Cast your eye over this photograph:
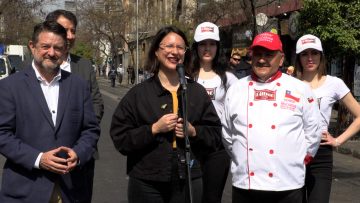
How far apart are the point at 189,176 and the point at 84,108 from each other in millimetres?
801

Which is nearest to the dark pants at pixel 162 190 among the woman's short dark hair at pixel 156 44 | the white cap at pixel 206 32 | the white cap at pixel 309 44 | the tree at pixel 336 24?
the woman's short dark hair at pixel 156 44

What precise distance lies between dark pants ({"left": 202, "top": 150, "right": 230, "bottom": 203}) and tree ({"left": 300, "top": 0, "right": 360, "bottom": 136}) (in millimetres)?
8144

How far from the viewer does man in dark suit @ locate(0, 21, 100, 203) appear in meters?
3.46

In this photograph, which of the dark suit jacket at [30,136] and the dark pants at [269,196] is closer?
the dark suit jacket at [30,136]

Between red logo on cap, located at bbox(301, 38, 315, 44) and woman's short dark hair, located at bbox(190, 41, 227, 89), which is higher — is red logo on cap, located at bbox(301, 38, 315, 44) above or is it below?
above

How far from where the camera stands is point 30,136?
351 centimetres

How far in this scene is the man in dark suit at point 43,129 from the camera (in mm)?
3463

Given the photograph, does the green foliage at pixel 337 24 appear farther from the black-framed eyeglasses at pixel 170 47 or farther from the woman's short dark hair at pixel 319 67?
the black-framed eyeglasses at pixel 170 47

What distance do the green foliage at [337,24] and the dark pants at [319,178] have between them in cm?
827

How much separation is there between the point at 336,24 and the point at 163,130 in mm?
9983

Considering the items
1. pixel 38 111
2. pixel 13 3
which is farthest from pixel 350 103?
pixel 13 3

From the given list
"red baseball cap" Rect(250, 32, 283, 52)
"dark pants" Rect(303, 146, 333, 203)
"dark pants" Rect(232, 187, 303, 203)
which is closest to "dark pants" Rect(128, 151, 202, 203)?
"dark pants" Rect(232, 187, 303, 203)

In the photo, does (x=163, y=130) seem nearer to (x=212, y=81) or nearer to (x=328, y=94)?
(x=212, y=81)

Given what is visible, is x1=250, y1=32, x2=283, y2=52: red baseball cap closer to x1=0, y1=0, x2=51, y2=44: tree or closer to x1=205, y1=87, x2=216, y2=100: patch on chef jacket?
x1=205, y1=87, x2=216, y2=100: patch on chef jacket
